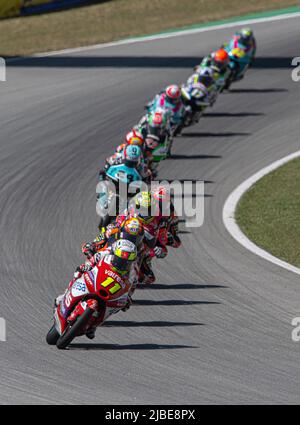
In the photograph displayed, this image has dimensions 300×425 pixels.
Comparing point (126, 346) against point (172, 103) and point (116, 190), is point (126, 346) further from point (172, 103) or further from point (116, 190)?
point (172, 103)

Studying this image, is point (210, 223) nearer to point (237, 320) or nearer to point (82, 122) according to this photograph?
point (237, 320)

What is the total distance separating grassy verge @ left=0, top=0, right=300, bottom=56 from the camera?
30891 mm

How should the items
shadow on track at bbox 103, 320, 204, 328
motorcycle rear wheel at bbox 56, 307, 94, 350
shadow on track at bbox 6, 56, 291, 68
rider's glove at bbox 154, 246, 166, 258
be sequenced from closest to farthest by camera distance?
motorcycle rear wheel at bbox 56, 307, 94, 350
shadow on track at bbox 103, 320, 204, 328
rider's glove at bbox 154, 246, 166, 258
shadow on track at bbox 6, 56, 291, 68

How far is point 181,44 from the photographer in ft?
102

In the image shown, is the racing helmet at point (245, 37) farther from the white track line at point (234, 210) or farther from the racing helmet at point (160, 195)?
the racing helmet at point (160, 195)

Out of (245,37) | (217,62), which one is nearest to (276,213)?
(217,62)

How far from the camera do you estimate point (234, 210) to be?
18906 mm

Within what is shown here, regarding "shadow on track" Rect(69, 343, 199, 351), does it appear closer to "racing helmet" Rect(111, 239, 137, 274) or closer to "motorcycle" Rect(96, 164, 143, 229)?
"racing helmet" Rect(111, 239, 137, 274)

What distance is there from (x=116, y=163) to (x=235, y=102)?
9997mm

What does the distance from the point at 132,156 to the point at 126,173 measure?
29 centimetres

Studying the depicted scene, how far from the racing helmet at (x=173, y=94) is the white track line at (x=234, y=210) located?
2.38 metres

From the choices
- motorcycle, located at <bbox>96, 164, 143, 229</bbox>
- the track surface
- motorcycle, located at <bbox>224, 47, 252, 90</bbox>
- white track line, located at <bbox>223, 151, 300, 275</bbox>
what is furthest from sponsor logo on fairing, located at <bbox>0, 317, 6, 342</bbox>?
motorcycle, located at <bbox>224, 47, 252, 90</bbox>

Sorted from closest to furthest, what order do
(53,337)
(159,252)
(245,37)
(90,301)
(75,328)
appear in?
1. (75,328)
2. (90,301)
3. (53,337)
4. (159,252)
5. (245,37)
